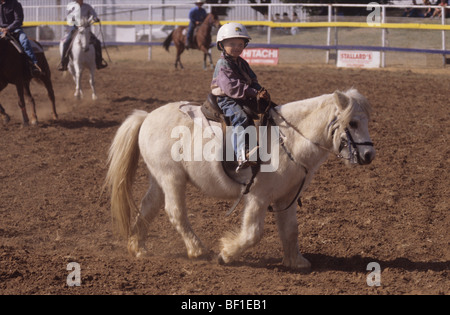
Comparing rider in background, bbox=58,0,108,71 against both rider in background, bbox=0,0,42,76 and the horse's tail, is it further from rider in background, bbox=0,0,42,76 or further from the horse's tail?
the horse's tail

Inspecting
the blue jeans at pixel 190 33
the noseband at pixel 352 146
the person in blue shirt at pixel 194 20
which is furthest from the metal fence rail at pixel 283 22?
the noseband at pixel 352 146

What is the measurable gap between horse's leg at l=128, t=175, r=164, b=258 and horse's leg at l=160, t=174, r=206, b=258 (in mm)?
281

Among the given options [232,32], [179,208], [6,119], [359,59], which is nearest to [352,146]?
[232,32]

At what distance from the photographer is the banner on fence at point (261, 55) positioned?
21.9m

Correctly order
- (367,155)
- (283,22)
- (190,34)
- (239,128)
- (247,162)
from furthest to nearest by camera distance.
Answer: (283,22)
(190,34)
(239,128)
(247,162)
(367,155)

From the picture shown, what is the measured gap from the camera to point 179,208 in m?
5.47

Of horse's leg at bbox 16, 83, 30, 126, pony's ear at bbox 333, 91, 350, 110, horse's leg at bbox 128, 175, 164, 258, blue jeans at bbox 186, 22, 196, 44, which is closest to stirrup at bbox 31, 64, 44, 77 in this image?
horse's leg at bbox 16, 83, 30, 126

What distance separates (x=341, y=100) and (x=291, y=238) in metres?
1.31

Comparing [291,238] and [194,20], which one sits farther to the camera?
[194,20]

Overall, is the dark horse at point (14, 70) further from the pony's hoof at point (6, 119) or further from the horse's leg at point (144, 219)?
the horse's leg at point (144, 219)

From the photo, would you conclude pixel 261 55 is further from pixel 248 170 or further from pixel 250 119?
pixel 248 170
